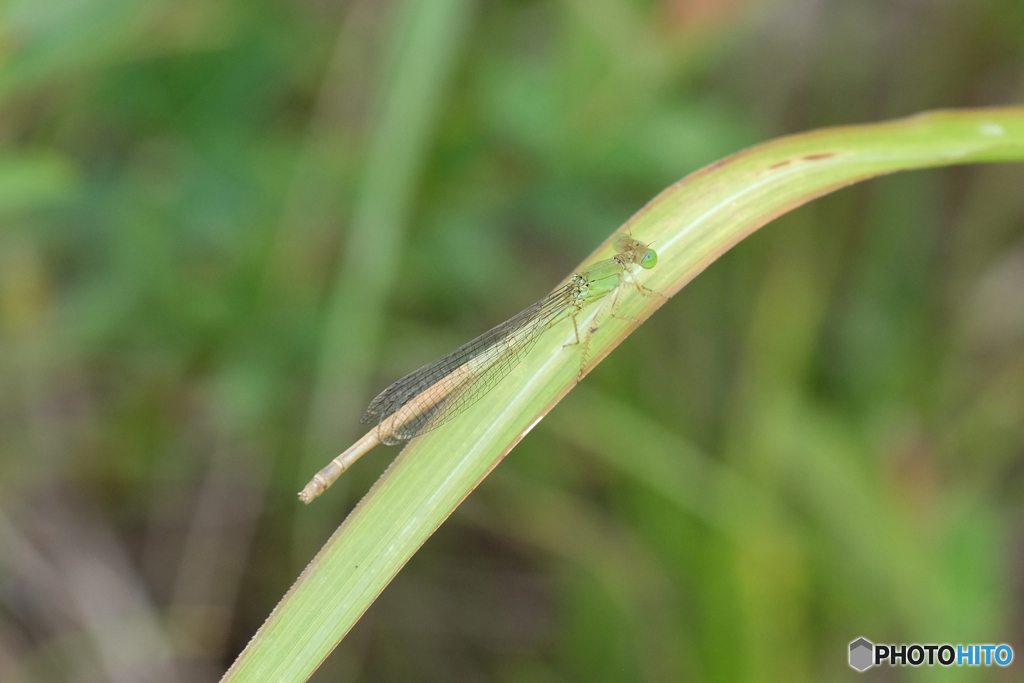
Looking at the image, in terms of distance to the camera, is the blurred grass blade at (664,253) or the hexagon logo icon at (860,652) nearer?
the blurred grass blade at (664,253)

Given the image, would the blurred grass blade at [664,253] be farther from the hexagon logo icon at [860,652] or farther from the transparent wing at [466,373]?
the hexagon logo icon at [860,652]

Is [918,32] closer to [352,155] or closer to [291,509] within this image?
[352,155]

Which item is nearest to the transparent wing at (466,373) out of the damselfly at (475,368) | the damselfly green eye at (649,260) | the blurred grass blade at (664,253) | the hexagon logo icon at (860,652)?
the damselfly at (475,368)

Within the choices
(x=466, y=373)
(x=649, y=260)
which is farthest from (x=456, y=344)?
(x=649, y=260)

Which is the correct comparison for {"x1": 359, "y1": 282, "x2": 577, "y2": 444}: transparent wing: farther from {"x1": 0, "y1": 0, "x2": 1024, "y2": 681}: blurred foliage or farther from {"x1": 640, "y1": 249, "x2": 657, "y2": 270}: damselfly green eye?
{"x1": 0, "y1": 0, "x2": 1024, "y2": 681}: blurred foliage

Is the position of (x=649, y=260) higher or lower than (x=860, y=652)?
higher

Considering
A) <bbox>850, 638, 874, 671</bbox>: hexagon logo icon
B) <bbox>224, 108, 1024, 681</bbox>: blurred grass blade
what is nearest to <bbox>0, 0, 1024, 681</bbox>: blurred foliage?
<bbox>850, 638, 874, 671</bbox>: hexagon logo icon

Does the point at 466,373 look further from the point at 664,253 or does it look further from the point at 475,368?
the point at 664,253

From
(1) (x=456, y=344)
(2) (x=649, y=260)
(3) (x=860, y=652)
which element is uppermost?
(1) (x=456, y=344)
